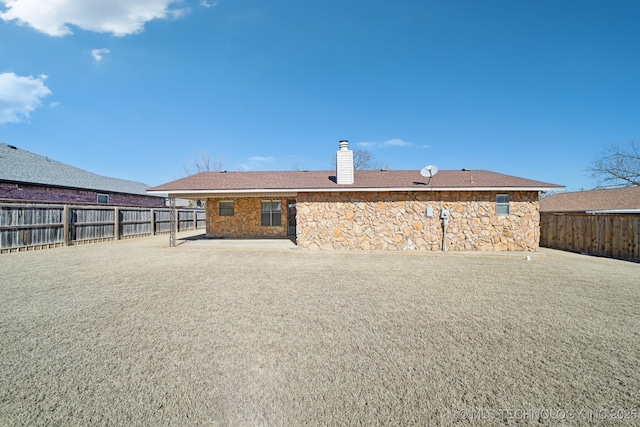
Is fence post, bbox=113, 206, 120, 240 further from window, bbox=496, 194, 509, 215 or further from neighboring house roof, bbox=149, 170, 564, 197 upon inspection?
window, bbox=496, 194, 509, 215

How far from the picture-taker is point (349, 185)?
11.6 meters

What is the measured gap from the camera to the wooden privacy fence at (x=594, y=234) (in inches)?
388

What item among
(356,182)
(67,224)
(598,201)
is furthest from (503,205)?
(67,224)

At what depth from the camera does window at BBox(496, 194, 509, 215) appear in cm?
1128

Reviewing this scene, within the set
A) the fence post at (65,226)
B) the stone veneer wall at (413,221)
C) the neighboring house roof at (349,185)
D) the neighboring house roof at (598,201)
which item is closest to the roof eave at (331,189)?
the neighboring house roof at (349,185)

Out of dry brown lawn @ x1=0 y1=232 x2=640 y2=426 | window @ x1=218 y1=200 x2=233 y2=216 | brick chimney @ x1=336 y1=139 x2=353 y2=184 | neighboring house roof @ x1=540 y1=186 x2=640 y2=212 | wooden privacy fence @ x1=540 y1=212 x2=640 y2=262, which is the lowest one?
dry brown lawn @ x1=0 y1=232 x2=640 y2=426

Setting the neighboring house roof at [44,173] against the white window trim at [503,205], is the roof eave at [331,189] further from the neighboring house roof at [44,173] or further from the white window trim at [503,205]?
the neighboring house roof at [44,173]

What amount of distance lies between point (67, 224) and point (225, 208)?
665 centimetres

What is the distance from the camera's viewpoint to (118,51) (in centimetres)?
1120

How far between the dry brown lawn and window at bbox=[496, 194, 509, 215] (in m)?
5.09

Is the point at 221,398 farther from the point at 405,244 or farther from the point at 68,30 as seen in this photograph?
the point at 68,30

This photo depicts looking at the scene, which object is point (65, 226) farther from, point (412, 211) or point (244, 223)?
point (412, 211)

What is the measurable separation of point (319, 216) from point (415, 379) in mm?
9207

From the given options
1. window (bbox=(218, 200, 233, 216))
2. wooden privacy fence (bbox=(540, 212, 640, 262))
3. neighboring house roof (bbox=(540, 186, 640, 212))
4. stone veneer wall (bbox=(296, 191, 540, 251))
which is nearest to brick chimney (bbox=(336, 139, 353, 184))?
stone veneer wall (bbox=(296, 191, 540, 251))
